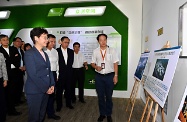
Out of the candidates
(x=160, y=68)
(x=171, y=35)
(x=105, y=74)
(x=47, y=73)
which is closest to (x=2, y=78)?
(x=47, y=73)

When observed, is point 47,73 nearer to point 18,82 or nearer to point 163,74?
point 163,74

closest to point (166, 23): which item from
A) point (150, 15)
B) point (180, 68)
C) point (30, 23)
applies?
point (180, 68)

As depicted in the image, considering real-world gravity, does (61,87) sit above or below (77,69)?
below

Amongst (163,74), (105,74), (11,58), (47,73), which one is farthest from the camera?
(11,58)

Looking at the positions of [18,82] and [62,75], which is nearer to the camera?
[62,75]

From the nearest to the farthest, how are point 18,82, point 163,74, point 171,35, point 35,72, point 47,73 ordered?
point 163,74 → point 35,72 → point 47,73 → point 171,35 → point 18,82

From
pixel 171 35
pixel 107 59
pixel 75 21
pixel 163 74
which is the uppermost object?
pixel 75 21

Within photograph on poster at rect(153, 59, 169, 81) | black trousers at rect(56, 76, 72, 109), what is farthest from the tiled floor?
photograph on poster at rect(153, 59, 169, 81)

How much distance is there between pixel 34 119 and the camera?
206 cm

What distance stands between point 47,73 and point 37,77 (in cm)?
16

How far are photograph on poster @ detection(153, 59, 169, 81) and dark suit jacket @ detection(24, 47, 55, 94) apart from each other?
1.39 meters

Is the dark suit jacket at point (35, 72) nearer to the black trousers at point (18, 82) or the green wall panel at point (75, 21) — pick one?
the black trousers at point (18, 82)

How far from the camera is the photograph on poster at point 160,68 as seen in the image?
1.89 metres

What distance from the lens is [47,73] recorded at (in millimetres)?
2135
